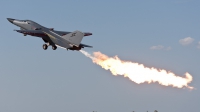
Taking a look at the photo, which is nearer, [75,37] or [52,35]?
[75,37]

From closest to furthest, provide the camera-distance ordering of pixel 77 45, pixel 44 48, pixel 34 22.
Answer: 1. pixel 77 45
2. pixel 44 48
3. pixel 34 22

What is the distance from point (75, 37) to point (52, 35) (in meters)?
8.22

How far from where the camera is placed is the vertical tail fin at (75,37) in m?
104

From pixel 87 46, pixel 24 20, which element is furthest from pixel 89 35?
pixel 24 20

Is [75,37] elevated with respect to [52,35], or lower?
lower

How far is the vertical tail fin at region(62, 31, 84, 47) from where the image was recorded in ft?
340

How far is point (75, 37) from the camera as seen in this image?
104 meters

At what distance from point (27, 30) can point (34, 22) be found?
688cm

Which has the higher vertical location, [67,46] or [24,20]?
[24,20]

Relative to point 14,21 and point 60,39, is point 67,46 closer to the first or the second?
point 60,39

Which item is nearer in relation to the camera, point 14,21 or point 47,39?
point 47,39

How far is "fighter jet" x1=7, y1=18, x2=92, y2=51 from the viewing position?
104 meters

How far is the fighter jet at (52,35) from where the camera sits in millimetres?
104250

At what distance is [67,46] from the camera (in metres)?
104
